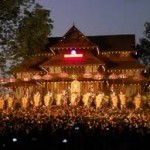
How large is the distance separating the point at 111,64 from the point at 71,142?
87.7 ft

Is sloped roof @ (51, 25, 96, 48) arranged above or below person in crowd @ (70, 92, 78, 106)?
above

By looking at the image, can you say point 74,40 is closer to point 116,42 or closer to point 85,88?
point 85,88

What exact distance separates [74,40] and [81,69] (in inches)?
121

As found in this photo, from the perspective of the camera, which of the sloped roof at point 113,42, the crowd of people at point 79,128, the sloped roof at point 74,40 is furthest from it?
the sloped roof at point 113,42

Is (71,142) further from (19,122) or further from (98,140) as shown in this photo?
(19,122)

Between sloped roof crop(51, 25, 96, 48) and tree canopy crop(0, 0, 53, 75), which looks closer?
tree canopy crop(0, 0, 53, 75)

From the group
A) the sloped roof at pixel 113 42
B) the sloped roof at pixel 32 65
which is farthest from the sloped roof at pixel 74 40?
the sloped roof at pixel 32 65

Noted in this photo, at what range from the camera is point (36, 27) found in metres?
32.0

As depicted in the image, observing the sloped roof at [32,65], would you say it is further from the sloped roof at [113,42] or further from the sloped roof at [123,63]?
the sloped roof at [123,63]

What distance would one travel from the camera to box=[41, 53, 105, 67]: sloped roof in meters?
49.0

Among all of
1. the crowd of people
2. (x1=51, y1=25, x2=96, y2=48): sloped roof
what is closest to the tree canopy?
the crowd of people

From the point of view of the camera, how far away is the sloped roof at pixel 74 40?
50.8 metres

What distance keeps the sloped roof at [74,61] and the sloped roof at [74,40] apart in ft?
3.57

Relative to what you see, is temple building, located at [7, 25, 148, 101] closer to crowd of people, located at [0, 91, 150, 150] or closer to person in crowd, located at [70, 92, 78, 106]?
person in crowd, located at [70, 92, 78, 106]
